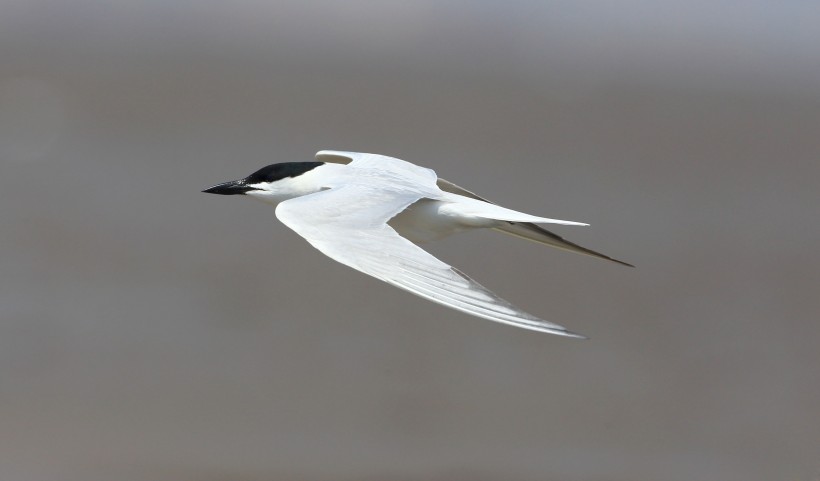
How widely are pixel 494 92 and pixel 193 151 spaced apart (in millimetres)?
2404

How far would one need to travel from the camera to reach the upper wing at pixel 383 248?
4.29 m

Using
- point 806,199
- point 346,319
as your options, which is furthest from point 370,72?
point 806,199

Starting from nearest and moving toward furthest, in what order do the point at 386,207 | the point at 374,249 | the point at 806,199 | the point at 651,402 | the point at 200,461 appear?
the point at 374,249 < the point at 386,207 < the point at 200,461 < the point at 651,402 < the point at 806,199

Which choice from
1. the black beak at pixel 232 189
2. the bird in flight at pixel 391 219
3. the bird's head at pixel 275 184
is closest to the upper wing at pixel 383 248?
the bird in flight at pixel 391 219

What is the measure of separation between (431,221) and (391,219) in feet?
0.51

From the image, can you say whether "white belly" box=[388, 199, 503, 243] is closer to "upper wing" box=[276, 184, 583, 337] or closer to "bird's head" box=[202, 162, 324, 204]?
"upper wing" box=[276, 184, 583, 337]

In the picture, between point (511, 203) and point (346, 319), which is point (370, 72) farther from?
point (346, 319)

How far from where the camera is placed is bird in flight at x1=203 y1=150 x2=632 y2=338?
14.4ft

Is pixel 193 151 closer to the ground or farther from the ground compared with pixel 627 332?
farther from the ground

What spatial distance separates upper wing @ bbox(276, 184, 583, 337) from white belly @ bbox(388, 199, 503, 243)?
0.09 metres

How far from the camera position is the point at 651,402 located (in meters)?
9.23

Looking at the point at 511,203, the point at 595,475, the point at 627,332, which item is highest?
the point at 511,203

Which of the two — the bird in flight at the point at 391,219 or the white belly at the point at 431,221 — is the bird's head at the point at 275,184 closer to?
the bird in flight at the point at 391,219

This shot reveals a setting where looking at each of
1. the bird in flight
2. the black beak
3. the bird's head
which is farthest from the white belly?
the black beak
